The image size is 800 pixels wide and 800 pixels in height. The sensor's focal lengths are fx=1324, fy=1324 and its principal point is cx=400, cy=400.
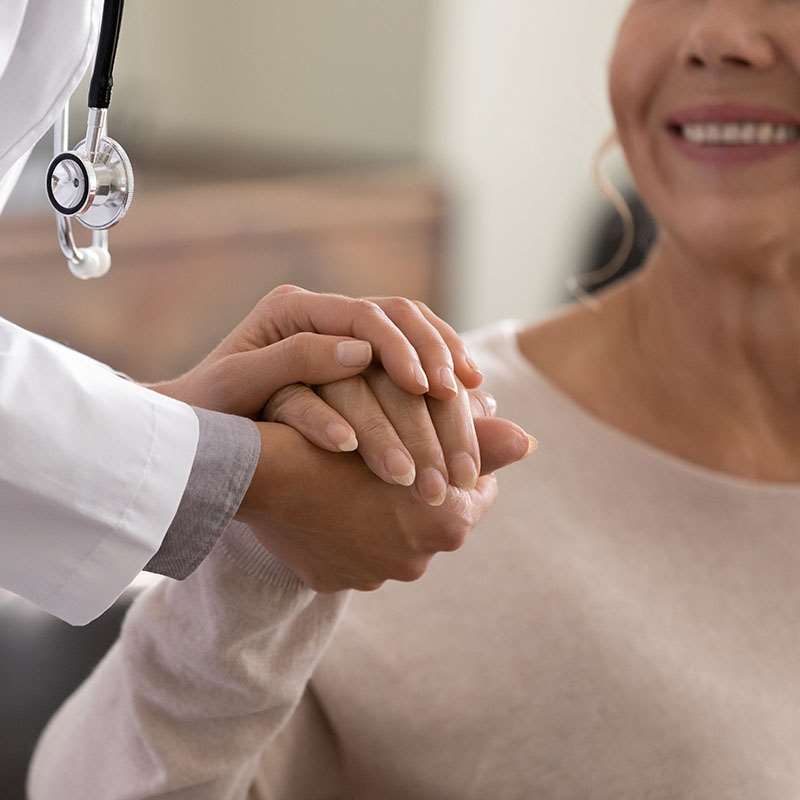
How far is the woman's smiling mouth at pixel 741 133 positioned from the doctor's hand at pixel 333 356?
0.50 m

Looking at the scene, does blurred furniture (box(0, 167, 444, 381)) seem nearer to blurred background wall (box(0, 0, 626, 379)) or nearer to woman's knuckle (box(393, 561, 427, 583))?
blurred background wall (box(0, 0, 626, 379))

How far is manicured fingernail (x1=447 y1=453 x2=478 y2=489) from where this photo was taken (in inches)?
29.0

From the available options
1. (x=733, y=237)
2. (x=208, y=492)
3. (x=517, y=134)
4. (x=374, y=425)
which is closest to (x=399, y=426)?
(x=374, y=425)

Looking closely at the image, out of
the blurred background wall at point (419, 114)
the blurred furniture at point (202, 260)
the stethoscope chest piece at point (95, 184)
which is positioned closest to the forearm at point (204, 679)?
the stethoscope chest piece at point (95, 184)

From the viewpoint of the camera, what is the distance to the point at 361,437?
2.42 ft

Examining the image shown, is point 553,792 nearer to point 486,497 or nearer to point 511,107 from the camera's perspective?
point 486,497

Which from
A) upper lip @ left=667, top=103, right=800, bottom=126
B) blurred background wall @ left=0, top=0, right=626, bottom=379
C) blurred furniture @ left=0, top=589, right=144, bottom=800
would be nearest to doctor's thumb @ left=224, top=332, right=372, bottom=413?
blurred furniture @ left=0, top=589, right=144, bottom=800

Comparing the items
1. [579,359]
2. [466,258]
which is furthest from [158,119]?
[579,359]

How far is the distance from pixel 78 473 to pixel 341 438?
5.7 inches

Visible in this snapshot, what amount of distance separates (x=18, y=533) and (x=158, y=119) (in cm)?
394

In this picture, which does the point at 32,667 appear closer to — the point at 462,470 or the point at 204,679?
the point at 204,679

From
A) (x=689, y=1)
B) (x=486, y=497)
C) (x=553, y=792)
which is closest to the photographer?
A: (x=486, y=497)

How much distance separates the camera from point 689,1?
119cm

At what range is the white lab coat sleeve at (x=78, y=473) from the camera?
64 centimetres
